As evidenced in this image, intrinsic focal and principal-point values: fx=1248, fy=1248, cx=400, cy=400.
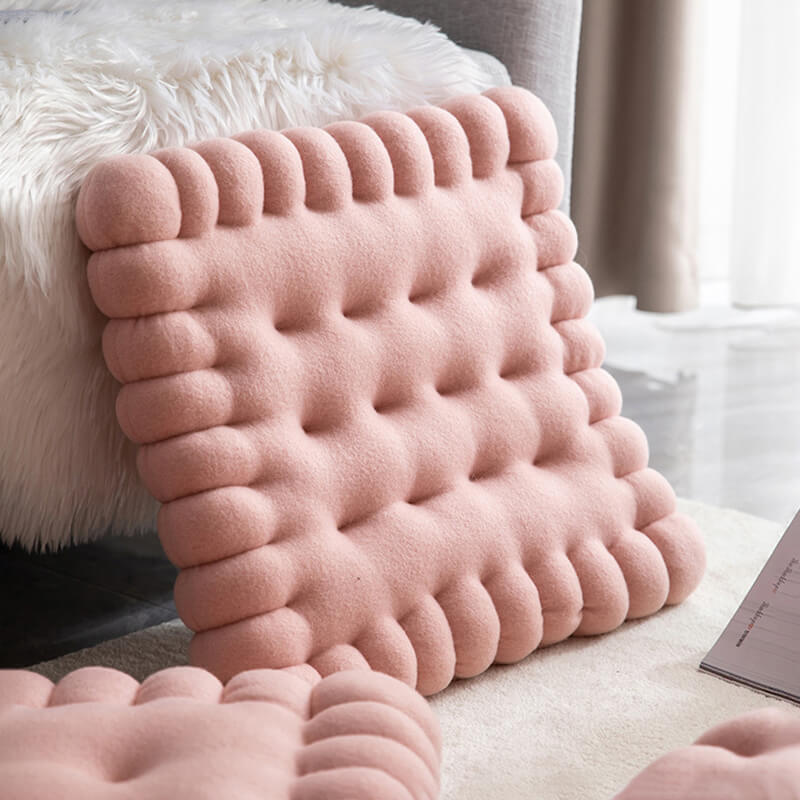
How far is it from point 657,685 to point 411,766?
0.55 m

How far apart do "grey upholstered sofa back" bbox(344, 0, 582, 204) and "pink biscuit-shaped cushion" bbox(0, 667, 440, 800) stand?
0.90 m

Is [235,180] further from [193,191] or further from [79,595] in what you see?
[79,595]

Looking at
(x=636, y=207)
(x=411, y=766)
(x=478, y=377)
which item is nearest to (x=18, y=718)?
(x=411, y=766)

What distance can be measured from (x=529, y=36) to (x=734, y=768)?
992 mm

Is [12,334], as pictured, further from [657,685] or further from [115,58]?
[657,685]

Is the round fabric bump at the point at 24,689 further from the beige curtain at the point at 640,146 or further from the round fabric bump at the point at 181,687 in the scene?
the beige curtain at the point at 640,146

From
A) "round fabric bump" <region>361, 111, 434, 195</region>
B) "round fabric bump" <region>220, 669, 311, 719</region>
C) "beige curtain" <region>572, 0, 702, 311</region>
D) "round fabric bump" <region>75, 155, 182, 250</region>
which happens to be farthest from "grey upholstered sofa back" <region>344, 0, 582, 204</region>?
"beige curtain" <region>572, 0, 702, 311</region>

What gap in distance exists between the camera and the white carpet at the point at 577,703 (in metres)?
1.01

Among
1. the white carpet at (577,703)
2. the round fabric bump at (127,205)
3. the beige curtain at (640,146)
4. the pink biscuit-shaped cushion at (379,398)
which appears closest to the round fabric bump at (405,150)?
the pink biscuit-shaped cushion at (379,398)

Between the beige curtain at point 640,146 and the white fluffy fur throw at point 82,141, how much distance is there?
1345 millimetres

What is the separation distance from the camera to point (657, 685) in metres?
1.17

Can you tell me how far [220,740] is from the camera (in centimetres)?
68

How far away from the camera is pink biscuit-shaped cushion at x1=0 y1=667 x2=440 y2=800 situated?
25.4 inches

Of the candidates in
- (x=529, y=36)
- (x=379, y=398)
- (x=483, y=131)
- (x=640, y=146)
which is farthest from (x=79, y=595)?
(x=640, y=146)
